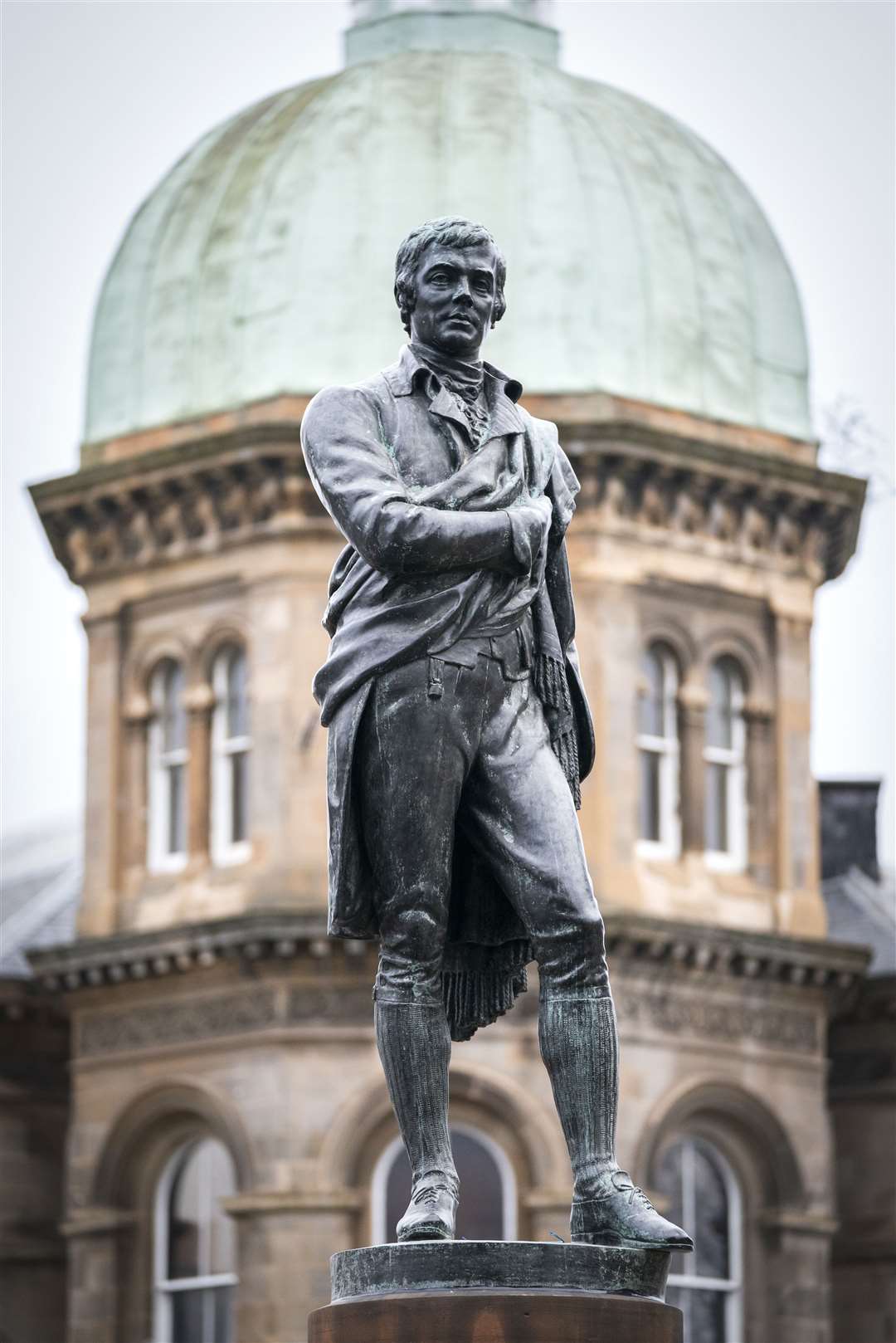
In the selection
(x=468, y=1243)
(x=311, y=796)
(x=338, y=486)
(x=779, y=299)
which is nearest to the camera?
(x=468, y=1243)

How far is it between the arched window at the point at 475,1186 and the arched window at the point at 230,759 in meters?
3.70

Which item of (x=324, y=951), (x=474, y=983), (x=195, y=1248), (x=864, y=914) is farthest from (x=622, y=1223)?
(x=864, y=914)

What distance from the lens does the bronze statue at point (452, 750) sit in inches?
399

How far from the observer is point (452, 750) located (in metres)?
10.2

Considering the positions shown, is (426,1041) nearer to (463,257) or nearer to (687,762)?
(463,257)

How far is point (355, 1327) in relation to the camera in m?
9.80

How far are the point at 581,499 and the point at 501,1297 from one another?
1148 inches

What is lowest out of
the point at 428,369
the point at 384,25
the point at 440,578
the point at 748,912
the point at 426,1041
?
the point at 426,1041

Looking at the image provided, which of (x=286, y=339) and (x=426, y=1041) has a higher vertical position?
(x=286, y=339)

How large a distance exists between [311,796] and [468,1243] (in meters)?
27.9

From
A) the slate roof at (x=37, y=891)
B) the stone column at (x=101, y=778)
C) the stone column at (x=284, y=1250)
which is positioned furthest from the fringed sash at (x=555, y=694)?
the stone column at (x=101, y=778)

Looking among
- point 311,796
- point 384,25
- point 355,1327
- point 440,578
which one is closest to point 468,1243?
point 355,1327

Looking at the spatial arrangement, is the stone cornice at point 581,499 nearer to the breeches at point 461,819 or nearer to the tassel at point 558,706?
the tassel at point 558,706

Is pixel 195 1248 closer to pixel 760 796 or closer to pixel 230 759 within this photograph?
pixel 230 759
